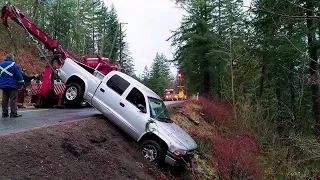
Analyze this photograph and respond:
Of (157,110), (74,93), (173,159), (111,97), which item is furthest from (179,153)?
(74,93)

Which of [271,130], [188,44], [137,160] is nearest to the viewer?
[137,160]

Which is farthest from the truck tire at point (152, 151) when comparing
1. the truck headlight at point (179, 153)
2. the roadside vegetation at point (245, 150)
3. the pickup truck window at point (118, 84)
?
the pickup truck window at point (118, 84)

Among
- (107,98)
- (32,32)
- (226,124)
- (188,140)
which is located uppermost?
(32,32)

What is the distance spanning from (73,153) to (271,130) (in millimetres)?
12973

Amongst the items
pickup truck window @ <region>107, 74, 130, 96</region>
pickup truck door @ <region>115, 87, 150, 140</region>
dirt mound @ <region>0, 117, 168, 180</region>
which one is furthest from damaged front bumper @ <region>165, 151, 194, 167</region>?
pickup truck window @ <region>107, 74, 130, 96</region>

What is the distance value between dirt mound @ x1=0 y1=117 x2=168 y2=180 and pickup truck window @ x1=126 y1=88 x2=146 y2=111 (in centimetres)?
102

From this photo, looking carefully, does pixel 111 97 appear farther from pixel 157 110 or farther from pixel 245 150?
pixel 245 150

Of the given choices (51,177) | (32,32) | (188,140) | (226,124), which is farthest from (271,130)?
(51,177)

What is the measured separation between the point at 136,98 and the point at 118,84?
32.2 inches

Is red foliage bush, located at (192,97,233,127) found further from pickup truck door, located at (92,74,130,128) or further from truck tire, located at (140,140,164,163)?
truck tire, located at (140,140,164,163)

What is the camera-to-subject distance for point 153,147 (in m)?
9.91

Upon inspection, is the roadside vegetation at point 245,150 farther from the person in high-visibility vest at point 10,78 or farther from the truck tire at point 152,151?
the person in high-visibility vest at point 10,78

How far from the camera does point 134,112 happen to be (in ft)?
Answer: 34.7

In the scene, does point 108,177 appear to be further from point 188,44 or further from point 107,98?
point 188,44
